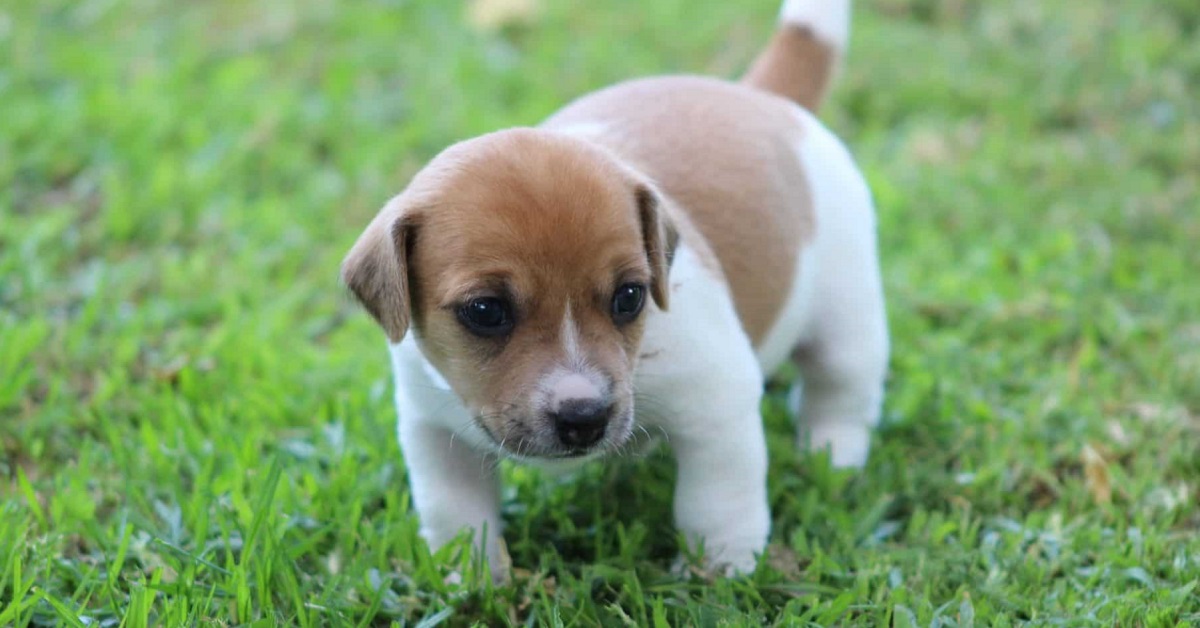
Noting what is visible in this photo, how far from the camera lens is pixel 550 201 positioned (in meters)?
3.55

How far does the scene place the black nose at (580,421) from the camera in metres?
3.47

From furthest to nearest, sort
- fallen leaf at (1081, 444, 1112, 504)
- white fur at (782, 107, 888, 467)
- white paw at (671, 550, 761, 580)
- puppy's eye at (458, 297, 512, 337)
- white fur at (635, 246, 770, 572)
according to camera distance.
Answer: white fur at (782, 107, 888, 467) → fallen leaf at (1081, 444, 1112, 504) → white paw at (671, 550, 761, 580) → white fur at (635, 246, 770, 572) → puppy's eye at (458, 297, 512, 337)

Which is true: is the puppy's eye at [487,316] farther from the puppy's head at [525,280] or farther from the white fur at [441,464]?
the white fur at [441,464]

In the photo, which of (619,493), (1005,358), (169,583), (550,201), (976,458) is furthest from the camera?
(1005,358)

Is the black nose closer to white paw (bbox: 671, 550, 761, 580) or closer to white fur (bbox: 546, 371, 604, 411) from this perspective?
white fur (bbox: 546, 371, 604, 411)

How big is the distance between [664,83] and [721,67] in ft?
12.8

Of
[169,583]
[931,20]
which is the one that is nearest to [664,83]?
[169,583]

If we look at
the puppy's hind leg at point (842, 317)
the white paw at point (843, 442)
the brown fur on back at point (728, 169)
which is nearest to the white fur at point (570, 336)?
the brown fur on back at point (728, 169)

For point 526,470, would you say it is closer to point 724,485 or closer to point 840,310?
point 724,485

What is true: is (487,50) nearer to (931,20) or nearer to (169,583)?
(931,20)

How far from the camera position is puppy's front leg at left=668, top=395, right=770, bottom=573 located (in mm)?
4078

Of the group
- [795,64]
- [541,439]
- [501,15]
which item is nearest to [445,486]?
[541,439]

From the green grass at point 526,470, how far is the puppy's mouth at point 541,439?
0.54 metres

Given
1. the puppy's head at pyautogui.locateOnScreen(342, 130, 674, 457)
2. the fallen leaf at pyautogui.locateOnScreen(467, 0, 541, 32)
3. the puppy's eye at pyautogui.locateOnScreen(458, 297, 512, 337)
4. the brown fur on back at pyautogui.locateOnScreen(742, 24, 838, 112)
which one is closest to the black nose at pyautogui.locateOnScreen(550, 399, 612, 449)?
the puppy's head at pyautogui.locateOnScreen(342, 130, 674, 457)
